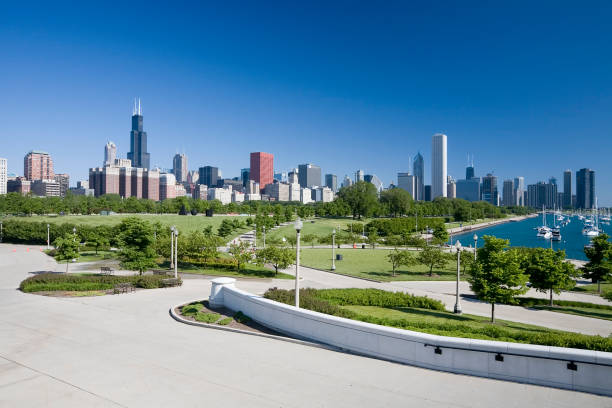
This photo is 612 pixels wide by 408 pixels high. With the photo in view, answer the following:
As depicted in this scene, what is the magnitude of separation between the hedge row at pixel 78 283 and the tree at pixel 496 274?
61.6 ft

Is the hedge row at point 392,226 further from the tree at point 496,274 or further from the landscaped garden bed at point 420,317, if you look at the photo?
the tree at point 496,274

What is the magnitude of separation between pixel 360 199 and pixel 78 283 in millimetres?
104564

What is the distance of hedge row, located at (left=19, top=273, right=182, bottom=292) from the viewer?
21.7m

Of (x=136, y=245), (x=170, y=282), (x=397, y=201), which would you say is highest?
(x=397, y=201)

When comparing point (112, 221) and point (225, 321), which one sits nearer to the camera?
point (225, 321)

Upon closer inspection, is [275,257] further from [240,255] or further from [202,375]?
[202,375]

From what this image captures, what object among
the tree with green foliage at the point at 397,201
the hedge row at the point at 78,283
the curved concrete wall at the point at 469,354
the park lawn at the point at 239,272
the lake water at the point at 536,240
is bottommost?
the lake water at the point at 536,240

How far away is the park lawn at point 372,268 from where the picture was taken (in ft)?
115

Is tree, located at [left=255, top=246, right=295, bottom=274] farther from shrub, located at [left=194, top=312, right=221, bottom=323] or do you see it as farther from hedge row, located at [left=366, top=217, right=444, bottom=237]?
hedge row, located at [left=366, top=217, right=444, bottom=237]

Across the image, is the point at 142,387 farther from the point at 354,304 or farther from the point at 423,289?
the point at 423,289

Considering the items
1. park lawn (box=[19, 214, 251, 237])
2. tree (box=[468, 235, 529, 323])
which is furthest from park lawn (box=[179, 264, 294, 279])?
park lawn (box=[19, 214, 251, 237])

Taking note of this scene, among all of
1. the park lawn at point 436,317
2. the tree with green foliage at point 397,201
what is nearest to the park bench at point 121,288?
the park lawn at point 436,317

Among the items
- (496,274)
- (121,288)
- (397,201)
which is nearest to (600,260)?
(496,274)

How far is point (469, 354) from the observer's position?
30.1 ft
